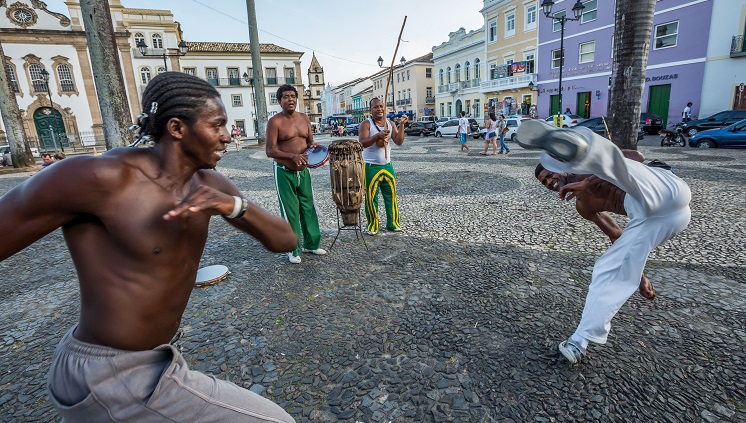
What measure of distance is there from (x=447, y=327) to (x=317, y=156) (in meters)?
2.54

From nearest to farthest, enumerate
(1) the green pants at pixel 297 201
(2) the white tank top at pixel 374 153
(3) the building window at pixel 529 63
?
1. (1) the green pants at pixel 297 201
2. (2) the white tank top at pixel 374 153
3. (3) the building window at pixel 529 63

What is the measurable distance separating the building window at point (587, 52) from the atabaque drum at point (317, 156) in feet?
94.9

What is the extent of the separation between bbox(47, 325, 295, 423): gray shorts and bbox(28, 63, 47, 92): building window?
4727cm

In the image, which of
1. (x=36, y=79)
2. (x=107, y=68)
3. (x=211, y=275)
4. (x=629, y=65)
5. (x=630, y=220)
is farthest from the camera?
(x=36, y=79)

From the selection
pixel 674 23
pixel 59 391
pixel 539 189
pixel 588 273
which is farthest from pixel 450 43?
pixel 59 391

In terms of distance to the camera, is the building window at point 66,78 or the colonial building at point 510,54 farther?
the building window at point 66,78

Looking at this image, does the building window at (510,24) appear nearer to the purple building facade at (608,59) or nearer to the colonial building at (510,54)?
the colonial building at (510,54)

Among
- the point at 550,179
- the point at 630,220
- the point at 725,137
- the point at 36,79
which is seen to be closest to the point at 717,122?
the point at 725,137

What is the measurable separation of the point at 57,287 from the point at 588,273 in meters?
5.55

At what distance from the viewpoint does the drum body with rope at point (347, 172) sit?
A: 4.57 m

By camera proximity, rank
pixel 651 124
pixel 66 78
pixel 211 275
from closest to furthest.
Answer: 1. pixel 211 275
2. pixel 651 124
3. pixel 66 78

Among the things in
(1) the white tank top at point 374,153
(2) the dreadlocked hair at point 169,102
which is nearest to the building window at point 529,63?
(1) the white tank top at point 374,153

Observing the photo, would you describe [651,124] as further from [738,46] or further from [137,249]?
[137,249]

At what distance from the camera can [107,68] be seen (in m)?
6.15
